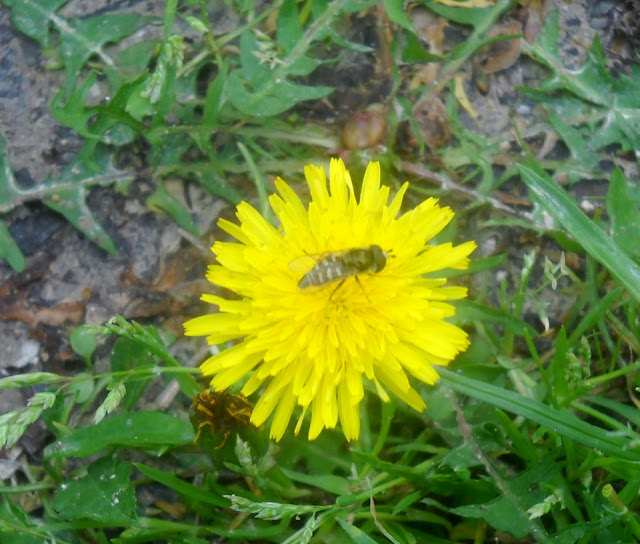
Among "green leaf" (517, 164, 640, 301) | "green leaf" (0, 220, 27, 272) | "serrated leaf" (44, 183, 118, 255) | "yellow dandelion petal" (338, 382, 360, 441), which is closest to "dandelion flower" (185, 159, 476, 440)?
"yellow dandelion petal" (338, 382, 360, 441)

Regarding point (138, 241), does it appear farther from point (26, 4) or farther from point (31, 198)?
point (26, 4)

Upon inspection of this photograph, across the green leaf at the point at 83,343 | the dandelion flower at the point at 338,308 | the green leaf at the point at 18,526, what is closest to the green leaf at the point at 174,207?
the green leaf at the point at 83,343

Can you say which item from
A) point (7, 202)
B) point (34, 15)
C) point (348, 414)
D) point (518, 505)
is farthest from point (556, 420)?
point (34, 15)

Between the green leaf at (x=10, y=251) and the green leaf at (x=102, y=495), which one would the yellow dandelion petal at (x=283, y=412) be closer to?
the green leaf at (x=102, y=495)

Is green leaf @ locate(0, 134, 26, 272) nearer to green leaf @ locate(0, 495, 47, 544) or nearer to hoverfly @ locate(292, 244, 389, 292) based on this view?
green leaf @ locate(0, 495, 47, 544)

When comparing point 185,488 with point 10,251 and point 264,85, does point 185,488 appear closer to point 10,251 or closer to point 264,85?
point 10,251
